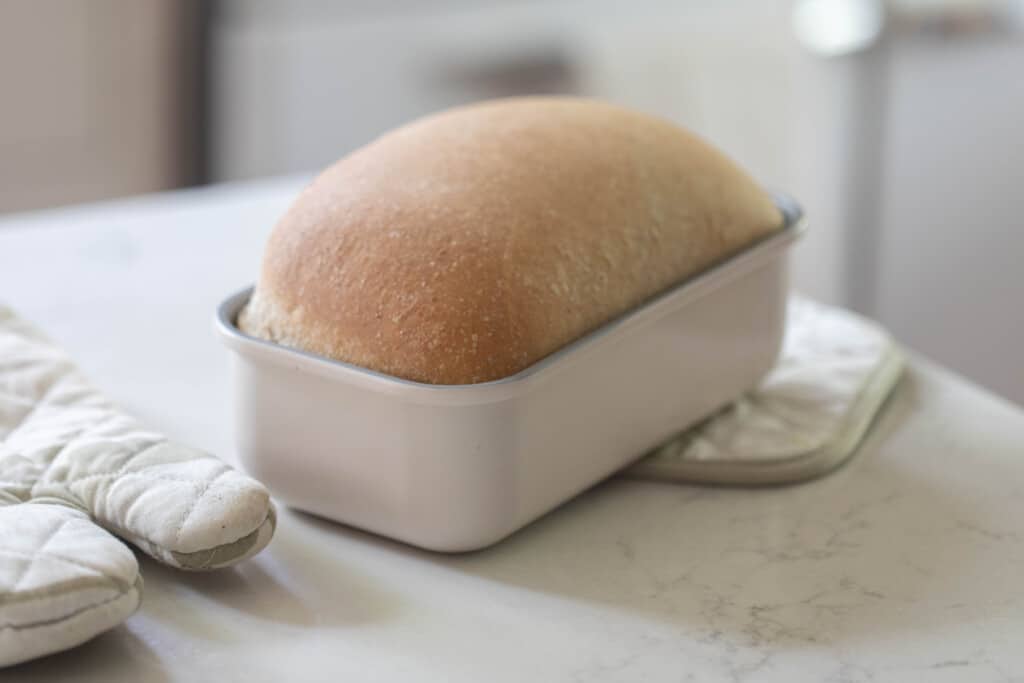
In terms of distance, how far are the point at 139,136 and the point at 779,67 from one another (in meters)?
1.19

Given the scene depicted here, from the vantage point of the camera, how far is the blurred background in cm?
201

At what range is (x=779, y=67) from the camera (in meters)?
2.13

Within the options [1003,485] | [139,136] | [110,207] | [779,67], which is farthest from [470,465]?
[139,136]

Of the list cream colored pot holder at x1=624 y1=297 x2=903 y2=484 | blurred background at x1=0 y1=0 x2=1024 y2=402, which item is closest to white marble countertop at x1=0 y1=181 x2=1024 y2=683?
cream colored pot holder at x1=624 y1=297 x2=903 y2=484

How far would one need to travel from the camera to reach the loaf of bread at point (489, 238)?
0.55 m

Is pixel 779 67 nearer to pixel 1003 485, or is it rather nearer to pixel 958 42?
pixel 958 42

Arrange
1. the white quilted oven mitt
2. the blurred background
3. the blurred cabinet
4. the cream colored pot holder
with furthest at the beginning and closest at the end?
1. the blurred cabinet
2. the blurred background
3. the cream colored pot holder
4. the white quilted oven mitt

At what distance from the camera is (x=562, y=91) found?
2.22 metres

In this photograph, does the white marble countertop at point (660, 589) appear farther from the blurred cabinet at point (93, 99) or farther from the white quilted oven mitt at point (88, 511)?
the blurred cabinet at point (93, 99)

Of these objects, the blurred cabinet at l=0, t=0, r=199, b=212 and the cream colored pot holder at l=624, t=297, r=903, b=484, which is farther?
the blurred cabinet at l=0, t=0, r=199, b=212

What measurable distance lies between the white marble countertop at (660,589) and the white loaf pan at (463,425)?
0.03 m

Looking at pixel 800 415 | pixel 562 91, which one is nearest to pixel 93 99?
pixel 562 91

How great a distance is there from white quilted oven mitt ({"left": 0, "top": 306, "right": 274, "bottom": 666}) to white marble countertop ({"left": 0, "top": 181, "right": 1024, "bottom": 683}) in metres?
0.03

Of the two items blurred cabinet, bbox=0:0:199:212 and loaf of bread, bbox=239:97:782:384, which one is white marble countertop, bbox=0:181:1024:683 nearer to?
loaf of bread, bbox=239:97:782:384
